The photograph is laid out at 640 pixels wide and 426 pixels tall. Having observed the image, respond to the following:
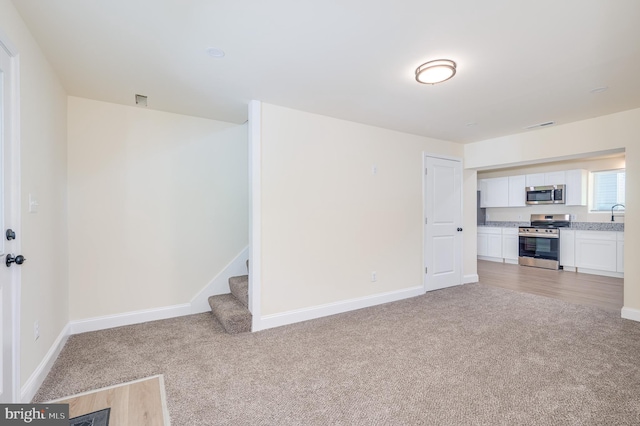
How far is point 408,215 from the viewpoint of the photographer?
14.4ft

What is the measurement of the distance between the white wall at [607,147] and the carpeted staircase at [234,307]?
423cm

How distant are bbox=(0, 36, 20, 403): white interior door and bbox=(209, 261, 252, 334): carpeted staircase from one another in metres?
1.57

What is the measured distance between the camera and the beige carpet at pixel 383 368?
1823mm

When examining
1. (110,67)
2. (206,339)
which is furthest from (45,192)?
(206,339)

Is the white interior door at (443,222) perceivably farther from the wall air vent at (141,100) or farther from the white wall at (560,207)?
the wall air vent at (141,100)

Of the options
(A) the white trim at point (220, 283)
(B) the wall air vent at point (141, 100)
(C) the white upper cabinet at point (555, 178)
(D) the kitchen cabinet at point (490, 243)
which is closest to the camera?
(B) the wall air vent at point (141, 100)

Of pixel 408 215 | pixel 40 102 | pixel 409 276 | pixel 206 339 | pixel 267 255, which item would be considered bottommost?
pixel 206 339

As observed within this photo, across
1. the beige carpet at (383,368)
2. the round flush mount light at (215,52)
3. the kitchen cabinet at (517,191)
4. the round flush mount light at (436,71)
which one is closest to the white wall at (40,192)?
the beige carpet at (383,368)

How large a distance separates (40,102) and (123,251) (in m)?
1.63

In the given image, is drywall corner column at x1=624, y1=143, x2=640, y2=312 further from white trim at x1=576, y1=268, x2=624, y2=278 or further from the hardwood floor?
white trim at x1=576, y1=268, x2=624, y2=278

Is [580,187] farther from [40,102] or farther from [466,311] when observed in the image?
[40,102]

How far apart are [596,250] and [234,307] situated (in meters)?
6.52

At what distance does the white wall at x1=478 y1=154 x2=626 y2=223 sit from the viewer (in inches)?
228

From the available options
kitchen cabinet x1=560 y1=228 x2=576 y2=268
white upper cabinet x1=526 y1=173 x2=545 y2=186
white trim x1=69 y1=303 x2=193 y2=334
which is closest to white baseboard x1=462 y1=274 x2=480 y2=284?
kitchen cabinet x1=560 y1=228 x2=576 y2=268
